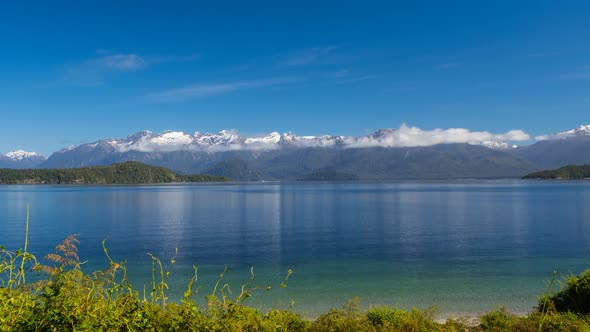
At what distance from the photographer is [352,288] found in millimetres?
33031

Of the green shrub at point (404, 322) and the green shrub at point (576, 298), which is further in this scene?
the green shrub at point (576, 298)

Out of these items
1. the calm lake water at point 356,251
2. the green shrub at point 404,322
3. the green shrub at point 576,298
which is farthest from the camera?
the calm lake water at point 356,251

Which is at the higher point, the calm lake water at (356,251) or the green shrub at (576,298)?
the green shrub at (576,298)

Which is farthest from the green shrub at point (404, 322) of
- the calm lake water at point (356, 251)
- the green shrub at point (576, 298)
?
the calm lake water at point (356, 251)

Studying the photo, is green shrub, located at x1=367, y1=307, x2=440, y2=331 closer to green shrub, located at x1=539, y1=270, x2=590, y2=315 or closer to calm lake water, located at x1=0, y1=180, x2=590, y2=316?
green shrub, located at x1=539, y1=270, x2=590, y2=315

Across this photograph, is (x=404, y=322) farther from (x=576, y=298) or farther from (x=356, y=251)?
(x=356, y=251)

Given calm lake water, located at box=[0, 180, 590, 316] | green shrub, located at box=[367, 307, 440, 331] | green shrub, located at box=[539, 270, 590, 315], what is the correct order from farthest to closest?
calm lake water, located at box=[0, 180, 590, 316] → green shrub, located at box=[539, 270, 590, 315] → green shrub, located at box=[367, 307, 440, 331]

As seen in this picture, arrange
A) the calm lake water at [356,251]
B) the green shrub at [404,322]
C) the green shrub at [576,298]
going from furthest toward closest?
the calm lake water at [356,251] < the green shrub at [576,298] < the green shrub at [404,322]

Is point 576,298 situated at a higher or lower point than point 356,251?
higher

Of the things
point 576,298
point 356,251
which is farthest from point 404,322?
point 356,251

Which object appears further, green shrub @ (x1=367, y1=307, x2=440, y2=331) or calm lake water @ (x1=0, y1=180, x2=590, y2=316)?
calm lake water @ (x1=0, y1=180, x2=590, y2=316)

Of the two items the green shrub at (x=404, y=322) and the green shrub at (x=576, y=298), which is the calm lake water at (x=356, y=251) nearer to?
the green shrub at (x=576, y=298)

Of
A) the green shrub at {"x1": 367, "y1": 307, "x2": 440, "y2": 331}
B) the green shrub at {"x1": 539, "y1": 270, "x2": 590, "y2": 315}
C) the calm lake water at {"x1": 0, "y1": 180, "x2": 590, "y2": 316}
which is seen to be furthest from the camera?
the calm lake water at {"x1": 0, "y1": 180, "x2": 590, "y2": 316}

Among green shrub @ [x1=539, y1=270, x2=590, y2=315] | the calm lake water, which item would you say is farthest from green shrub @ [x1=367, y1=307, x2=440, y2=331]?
the calm lake water
